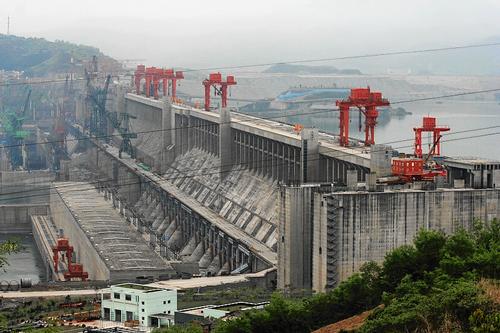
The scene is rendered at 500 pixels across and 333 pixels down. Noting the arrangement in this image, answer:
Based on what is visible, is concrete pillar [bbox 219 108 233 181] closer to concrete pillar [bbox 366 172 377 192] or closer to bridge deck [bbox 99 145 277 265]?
bridge deck [bbox 99 145 277 265]

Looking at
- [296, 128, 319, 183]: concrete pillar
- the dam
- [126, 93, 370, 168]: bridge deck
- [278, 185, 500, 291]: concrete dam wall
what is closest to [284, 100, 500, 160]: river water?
[126, 93, 370, 168]: bridge deck

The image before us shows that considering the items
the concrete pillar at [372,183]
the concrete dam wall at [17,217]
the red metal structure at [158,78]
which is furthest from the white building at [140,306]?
the red metal structure at [158,78]

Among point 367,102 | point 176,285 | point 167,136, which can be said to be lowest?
point 176,285

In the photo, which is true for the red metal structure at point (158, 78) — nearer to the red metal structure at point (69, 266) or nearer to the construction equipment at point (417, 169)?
the red metal structure at point (69, 266)

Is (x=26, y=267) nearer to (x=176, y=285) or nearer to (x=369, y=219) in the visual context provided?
(x=176, y=285)

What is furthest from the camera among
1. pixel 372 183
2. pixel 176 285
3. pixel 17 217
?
pixel 17 217

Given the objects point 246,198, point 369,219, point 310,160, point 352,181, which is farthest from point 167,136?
point 369,219

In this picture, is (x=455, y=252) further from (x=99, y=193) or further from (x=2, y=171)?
(x=2, y=171)
